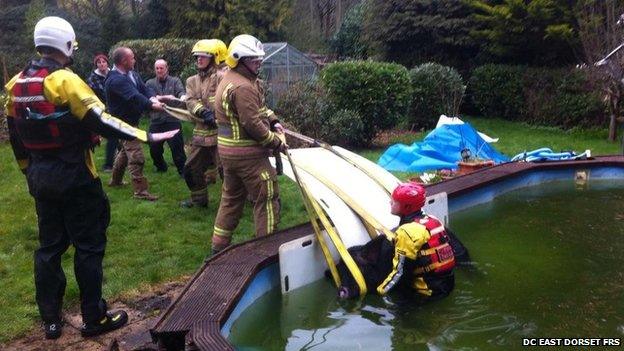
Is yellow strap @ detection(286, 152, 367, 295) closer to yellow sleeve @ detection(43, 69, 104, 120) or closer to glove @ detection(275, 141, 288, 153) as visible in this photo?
glove @ detection(275, 141, 288, 153)

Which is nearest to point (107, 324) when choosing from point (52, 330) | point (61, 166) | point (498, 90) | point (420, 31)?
point (52, 330)

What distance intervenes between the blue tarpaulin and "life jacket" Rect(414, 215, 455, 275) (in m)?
5.37

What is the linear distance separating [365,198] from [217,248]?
148 centimetres

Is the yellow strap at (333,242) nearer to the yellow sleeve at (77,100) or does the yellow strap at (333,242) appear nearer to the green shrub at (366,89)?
the yellow sleeve at (77,100)

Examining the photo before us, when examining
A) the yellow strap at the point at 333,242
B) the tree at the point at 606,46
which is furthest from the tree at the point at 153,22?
the yellow strap at the point at 333,242

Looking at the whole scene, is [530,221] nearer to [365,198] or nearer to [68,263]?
[365,198]

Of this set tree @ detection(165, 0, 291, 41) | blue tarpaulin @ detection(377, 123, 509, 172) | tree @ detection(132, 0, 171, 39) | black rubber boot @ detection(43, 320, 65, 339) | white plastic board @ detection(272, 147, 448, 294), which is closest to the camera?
black rubber boot @ detection(43, 320, 65, 339)

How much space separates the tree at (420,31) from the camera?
16875 mm

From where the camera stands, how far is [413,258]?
15.8 feet

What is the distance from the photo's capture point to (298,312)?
16.4 feet

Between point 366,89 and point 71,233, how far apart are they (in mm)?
8504

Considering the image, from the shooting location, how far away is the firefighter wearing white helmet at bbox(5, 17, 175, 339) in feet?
13.4

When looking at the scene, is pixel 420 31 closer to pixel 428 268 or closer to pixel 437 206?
pixel 437 206

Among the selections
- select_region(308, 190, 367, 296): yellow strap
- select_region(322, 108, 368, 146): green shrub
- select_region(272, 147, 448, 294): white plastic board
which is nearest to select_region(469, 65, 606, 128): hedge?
select_region(322, 108, 368, 146): green shrub
